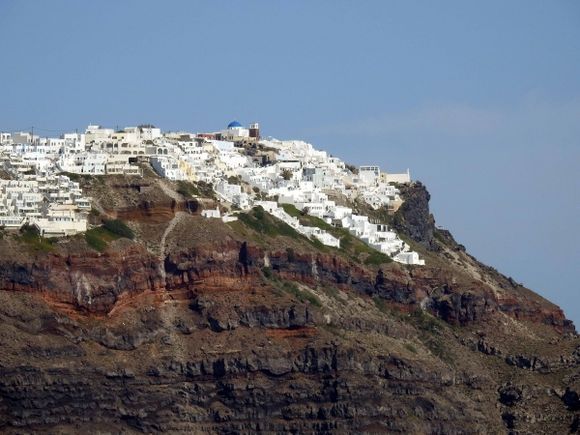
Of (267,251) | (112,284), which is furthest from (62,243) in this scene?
(267,251)

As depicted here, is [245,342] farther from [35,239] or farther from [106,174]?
[106,174]

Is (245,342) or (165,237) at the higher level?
(165,237)

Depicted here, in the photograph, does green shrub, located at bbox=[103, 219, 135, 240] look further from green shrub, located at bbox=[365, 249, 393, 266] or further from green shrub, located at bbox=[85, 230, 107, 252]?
green shrub, located at bbox=[365, 249, 393, 266]

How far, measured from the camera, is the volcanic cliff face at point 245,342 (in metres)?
164

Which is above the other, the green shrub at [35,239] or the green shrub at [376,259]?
the green shrub at [376,259]

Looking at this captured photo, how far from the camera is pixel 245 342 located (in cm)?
17250

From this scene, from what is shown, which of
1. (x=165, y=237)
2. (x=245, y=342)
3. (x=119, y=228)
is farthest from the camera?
(x=165, y=237)

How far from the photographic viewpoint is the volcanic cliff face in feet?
540

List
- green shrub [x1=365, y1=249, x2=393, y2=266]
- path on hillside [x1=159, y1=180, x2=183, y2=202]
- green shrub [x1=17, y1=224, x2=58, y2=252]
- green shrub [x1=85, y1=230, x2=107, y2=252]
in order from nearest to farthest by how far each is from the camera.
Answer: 1. green shrub [x1=17, y1=224, x2=58, y2=252]
2. green shrub [x1=85, y1=230, x2=107, y2=252]
3. path on hillside [x1=159, y1=180, x2=183, y2=202]
4. green shrub [x1=365, y1=249, x2=393, y2=266]

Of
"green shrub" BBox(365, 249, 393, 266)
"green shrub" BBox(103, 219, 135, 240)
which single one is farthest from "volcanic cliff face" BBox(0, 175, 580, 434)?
"green shrub" BBox(103, 219, 135, 240)

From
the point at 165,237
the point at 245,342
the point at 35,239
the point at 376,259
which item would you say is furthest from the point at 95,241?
the point at 376,259

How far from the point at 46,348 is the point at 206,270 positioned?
15798 mm

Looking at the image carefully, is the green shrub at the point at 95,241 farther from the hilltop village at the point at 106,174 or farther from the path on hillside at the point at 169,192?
the path on hillside at the point at 169,192

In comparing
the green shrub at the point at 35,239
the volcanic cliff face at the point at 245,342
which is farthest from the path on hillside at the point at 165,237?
the green shrub at the point at 35,239
